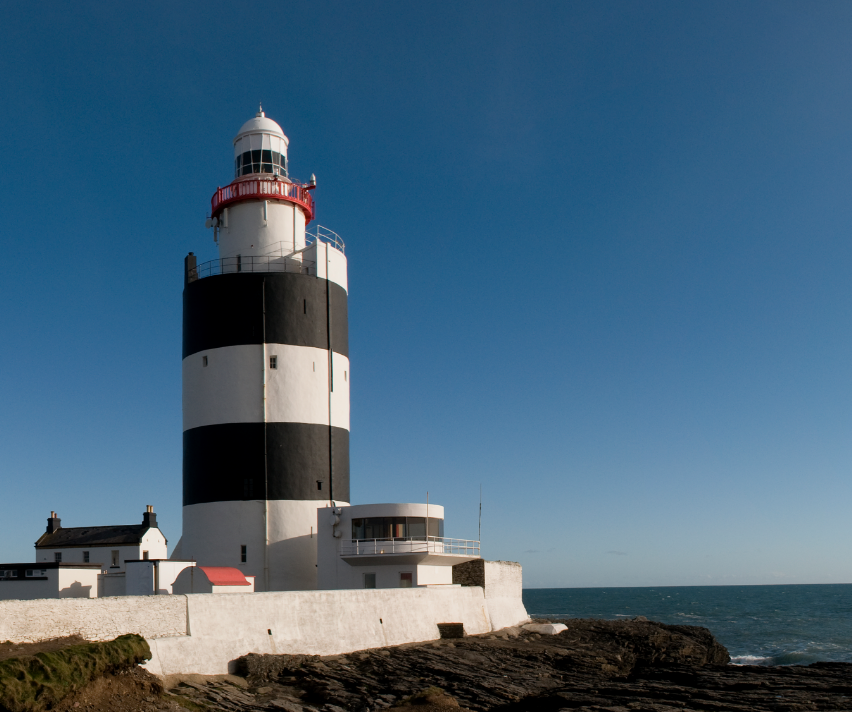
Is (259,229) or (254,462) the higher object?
(259,229)

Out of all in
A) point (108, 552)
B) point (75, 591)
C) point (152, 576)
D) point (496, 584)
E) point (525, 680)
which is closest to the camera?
point (525, 680)

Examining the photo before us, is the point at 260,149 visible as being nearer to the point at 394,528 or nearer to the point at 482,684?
the point at 394,528

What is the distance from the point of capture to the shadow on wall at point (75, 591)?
89.0 feet

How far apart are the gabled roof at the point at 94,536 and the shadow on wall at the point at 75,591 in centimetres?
919

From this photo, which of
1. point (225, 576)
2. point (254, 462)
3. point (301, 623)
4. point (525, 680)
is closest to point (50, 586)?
point (225, 576)

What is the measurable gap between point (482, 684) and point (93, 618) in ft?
28.4

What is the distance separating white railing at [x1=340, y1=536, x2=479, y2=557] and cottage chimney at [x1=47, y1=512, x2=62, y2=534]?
60.9 ft

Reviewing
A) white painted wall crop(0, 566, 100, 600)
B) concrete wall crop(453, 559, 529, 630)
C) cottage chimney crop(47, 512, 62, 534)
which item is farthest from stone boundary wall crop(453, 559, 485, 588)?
cottage chimney crop(47, 512, 62, 534)

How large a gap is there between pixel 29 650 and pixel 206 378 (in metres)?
15.3

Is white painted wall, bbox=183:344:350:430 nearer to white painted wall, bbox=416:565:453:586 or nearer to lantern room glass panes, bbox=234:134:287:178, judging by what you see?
white painted wall, bbox=416:565:453:586

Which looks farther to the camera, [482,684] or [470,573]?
[470,573]

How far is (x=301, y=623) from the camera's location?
2116 centimetres

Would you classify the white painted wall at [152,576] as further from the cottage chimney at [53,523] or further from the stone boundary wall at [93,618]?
the cottage chimney at [53,523]

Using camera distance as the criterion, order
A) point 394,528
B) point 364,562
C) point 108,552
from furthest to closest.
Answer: point 108,552 < point 364,562 < point 394,528
